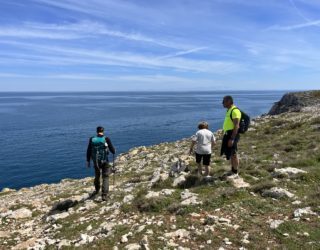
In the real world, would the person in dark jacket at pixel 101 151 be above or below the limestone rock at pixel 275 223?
above

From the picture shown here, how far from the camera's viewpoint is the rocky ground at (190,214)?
27.6 ft

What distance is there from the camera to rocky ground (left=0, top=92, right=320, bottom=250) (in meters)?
8.41

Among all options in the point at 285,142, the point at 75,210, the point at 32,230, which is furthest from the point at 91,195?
the point at 285,142

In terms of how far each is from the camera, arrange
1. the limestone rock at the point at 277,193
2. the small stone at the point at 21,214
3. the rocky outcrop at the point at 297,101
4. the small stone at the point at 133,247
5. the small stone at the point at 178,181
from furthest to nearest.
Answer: the rocky outcrop at the point at 297,101, the small stone at the point at 21,214, the small stone at the point at 178,181, the limestone rock at the point at 277,193, the small stone at the point at 133,247

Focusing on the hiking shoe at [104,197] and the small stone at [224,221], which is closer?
the small stone at [224,221]

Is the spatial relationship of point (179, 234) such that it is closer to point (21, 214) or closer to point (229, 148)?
point (229, 148)

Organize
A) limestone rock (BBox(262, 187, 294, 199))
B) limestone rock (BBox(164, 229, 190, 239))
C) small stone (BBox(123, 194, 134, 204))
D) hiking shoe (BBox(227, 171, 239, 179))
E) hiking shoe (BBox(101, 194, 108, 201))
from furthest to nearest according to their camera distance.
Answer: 1. hiking shoe (BBox(101, 194, 108, 201))
2. hiking shoe (BBox(227, 171, 239, 179))
3. small stone (BBox(123, 194, 134, 204))
4. limestone rock (BBox(262, 187, 294, 199))
5. limestone rock (BBox(164, 229, 190, 239))

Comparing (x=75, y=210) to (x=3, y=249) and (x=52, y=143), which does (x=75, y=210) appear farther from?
(x=52, y=143)

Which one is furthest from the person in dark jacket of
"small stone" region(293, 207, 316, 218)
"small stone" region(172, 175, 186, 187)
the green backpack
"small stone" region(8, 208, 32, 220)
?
"small stone" region(293, 207, 316, 218)

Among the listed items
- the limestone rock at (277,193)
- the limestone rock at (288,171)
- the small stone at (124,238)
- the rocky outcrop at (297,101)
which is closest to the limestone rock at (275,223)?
the limestone rock at (277,193)

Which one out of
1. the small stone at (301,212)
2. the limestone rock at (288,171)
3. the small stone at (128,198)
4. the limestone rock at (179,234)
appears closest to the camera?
the limestone rock at (179,234)

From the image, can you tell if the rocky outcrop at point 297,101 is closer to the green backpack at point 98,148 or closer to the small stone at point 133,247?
the green backpack at point 98,148

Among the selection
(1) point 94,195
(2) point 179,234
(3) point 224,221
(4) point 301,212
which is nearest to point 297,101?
(1) point 94,195

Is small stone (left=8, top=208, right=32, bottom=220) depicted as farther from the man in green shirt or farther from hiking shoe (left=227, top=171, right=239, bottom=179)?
the man in green shirt
